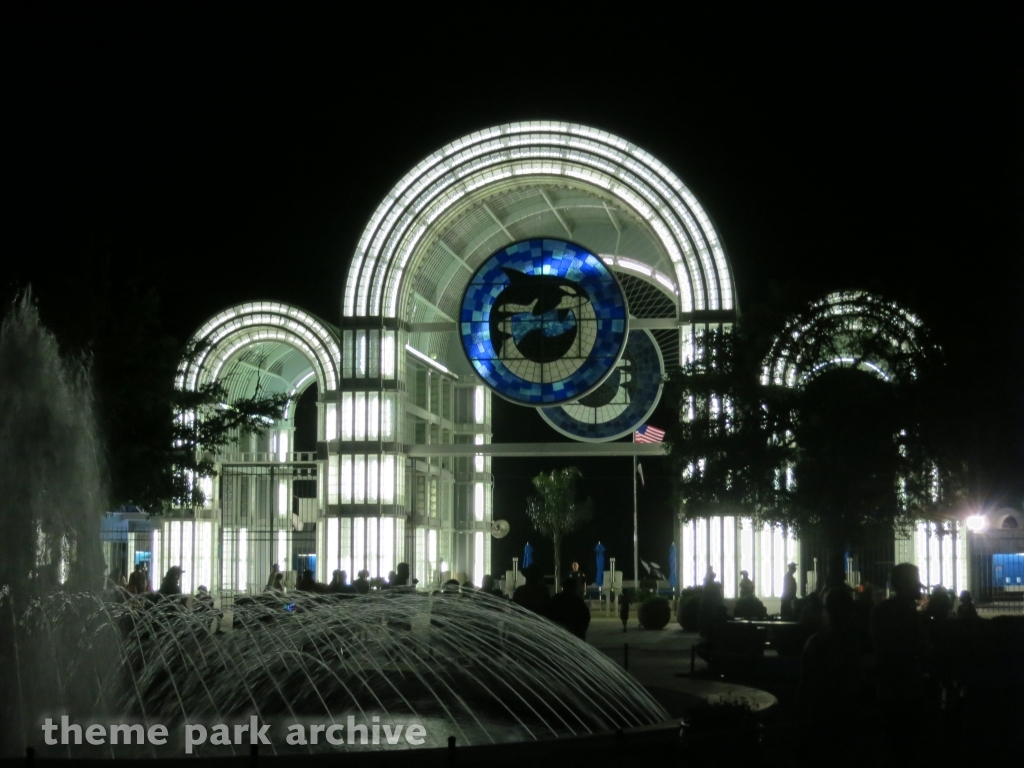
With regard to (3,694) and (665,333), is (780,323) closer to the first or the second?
(3,694)

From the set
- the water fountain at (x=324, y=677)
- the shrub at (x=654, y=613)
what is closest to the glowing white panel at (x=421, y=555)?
the shrub at (x=654, y=613)

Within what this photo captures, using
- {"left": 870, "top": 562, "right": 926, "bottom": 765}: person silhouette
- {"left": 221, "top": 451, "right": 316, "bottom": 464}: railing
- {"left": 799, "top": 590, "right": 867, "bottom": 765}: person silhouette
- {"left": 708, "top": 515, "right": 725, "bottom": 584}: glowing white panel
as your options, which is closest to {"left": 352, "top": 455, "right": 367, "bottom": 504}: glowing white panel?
{"left": 221, "top": 451, "right": 316, "bottom": 464}: railing

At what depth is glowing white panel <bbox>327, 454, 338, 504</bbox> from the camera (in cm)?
4403

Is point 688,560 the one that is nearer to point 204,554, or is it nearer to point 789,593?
point 789,593

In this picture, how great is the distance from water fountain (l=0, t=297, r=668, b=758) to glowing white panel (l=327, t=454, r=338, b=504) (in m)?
24.9

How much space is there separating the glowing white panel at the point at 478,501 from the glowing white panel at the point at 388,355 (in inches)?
503

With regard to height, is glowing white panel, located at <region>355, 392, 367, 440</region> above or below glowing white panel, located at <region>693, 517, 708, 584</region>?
above

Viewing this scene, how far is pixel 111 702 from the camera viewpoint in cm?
1520

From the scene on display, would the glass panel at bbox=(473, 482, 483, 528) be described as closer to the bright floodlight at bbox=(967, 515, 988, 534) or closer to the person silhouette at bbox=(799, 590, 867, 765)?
the bright floodlight at bbox=(967, 515, 988, 534)

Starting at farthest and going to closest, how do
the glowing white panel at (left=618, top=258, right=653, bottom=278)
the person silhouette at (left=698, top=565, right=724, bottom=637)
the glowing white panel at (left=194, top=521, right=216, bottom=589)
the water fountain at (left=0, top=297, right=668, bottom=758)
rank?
the glowing white panel at (left=618, top=258, right=653, bottom=278) < the glowing white panel at (left=194, top=521, right=216, bottom=589) < the person silhouette at (left=698, top=565, right=724, bottom=637) < the water fountain at (left=0, top=297, right=668, bottom=758)

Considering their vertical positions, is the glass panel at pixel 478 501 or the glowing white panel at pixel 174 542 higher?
the glass panel at pixel 478 501

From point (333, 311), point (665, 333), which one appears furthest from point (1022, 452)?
point (665, 333)

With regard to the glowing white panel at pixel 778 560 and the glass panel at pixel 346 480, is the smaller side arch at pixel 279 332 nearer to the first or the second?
the glass panel at pixel 346 480

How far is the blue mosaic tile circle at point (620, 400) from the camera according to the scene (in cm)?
5712
